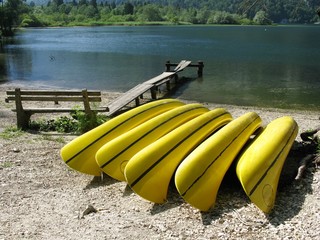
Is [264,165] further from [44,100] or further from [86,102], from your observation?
[44,100]

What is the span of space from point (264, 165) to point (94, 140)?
3669 millimetres

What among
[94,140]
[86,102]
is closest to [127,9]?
[86,102]

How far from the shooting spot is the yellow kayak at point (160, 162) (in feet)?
22.7

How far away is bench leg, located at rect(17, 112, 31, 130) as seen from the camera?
1182cm

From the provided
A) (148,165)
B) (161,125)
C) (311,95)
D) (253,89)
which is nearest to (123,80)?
(253,89)

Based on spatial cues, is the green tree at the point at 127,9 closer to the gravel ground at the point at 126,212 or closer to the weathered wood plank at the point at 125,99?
the weathered wood plank at the point at 125,99

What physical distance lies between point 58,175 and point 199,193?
3.56 m

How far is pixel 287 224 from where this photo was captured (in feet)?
19.8

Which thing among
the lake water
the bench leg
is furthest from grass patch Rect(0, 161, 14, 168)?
the lake water

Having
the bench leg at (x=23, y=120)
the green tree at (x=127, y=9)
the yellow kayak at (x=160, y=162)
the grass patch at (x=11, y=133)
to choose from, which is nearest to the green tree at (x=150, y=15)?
the green tree at (x=127, y=9)

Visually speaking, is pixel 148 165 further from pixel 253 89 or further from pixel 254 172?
pixel 253 89

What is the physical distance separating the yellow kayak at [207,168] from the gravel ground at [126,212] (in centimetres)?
30

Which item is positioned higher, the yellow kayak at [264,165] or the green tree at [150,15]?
the green tree at [150,15]

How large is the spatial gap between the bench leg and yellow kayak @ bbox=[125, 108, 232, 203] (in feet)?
18.8
